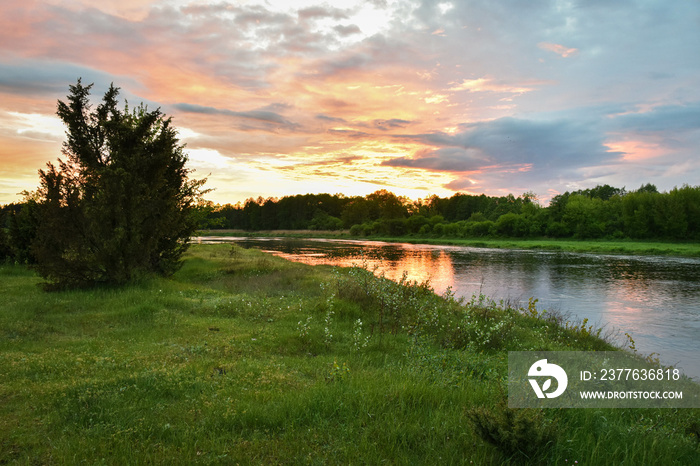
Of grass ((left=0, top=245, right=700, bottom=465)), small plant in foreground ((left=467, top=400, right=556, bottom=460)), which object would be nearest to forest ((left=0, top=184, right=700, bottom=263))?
grass ((left=0, top=245, right=700, bottom=465))

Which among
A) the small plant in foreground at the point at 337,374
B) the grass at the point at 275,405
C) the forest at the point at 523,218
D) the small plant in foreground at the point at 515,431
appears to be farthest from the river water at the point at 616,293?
the forest at the point at 523,218

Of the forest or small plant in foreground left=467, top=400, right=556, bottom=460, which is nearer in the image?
small plant in foreground left=467, top=400, right=556, bottom=460

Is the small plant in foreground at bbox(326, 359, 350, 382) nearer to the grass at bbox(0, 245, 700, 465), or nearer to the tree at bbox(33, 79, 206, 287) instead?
the grass at bbox(0, 245, 700, 465)

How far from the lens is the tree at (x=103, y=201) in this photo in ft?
49.8

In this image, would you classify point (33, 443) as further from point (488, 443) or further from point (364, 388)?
point (488, 443)

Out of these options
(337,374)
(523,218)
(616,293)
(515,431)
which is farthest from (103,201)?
(523,218)

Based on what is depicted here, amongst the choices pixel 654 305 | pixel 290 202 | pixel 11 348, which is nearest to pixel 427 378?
pixel 11 348

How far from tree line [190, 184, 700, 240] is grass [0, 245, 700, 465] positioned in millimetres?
24193

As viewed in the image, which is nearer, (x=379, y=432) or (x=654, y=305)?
(x=379, y=432)

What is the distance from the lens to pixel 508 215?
91.8m

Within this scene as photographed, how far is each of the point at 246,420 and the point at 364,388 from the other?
5.60 feet

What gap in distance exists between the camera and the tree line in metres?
67.2

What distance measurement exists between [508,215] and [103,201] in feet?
292

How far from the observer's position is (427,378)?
251 inches
